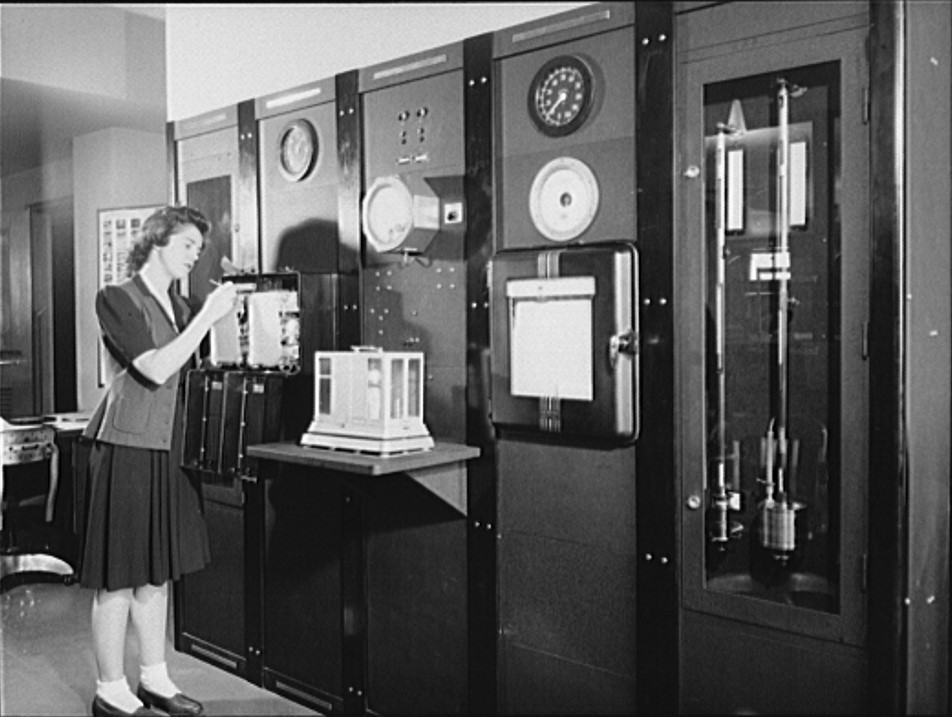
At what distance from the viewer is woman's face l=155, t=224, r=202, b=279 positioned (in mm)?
1649

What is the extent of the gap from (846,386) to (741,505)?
0.29 meters

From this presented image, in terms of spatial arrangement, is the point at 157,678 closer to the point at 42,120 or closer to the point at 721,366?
the point at 42,120

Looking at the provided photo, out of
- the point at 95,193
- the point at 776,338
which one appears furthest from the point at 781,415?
the point at 95,193

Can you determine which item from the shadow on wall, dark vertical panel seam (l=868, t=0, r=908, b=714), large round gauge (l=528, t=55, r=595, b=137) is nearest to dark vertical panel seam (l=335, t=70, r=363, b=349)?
the shadow on wall

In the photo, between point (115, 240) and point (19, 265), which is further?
point (115, 240)

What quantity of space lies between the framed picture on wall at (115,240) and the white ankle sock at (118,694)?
0.57 metres

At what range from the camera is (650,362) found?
1854mm

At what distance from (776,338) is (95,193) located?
118 centimetres

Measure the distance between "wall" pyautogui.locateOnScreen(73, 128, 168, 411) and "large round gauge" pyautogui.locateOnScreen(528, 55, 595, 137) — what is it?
2.47 ft

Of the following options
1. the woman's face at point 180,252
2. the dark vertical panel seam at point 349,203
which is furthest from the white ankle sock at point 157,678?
the dark vertical panel seam at point 349,203

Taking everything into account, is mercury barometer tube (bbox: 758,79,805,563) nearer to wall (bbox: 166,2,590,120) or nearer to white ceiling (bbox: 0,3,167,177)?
wall (bbox: 166,2,590,120)

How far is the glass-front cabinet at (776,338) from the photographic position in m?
1.63

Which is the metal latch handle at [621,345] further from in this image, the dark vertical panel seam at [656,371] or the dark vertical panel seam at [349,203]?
the dark vertical panel seam at [349,203]

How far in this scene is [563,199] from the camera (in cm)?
196
